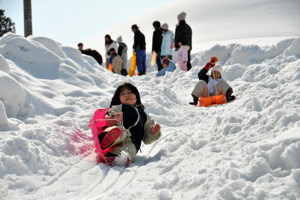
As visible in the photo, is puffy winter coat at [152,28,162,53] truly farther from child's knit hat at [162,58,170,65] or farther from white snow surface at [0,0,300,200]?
white snow surface at [0,0,300,200]

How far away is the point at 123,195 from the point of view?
7.83ft

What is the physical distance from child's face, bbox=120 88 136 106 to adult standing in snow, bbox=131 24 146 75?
25.1 feet

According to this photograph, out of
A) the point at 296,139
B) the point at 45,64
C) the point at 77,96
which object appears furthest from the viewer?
the point at 45,64

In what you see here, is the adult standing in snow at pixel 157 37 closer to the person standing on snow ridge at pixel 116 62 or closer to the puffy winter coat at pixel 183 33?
the puffy winter coat at pixel 183 33

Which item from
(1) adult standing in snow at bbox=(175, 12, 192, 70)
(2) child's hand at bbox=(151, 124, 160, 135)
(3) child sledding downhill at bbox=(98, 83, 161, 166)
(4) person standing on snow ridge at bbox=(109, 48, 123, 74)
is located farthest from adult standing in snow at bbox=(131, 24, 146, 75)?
(2) child's hand at bbox=(151, 124, 160, 135)

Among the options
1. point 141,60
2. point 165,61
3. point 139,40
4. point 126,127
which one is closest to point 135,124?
point 126,127

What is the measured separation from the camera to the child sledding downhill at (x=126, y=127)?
3.46m

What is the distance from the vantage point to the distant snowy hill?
24.1 m

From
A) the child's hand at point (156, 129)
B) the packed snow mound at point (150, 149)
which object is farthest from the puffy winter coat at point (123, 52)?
the child's hand at point (156, 129)

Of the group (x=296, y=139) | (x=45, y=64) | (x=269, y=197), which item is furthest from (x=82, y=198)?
(x=45, y=64)

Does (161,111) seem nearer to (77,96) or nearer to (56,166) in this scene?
Result: (77,96)

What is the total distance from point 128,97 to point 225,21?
28.6 metres

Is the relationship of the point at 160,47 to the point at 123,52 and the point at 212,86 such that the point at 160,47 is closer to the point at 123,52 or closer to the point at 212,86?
the point at 123,52

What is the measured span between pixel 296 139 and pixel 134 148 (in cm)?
170
